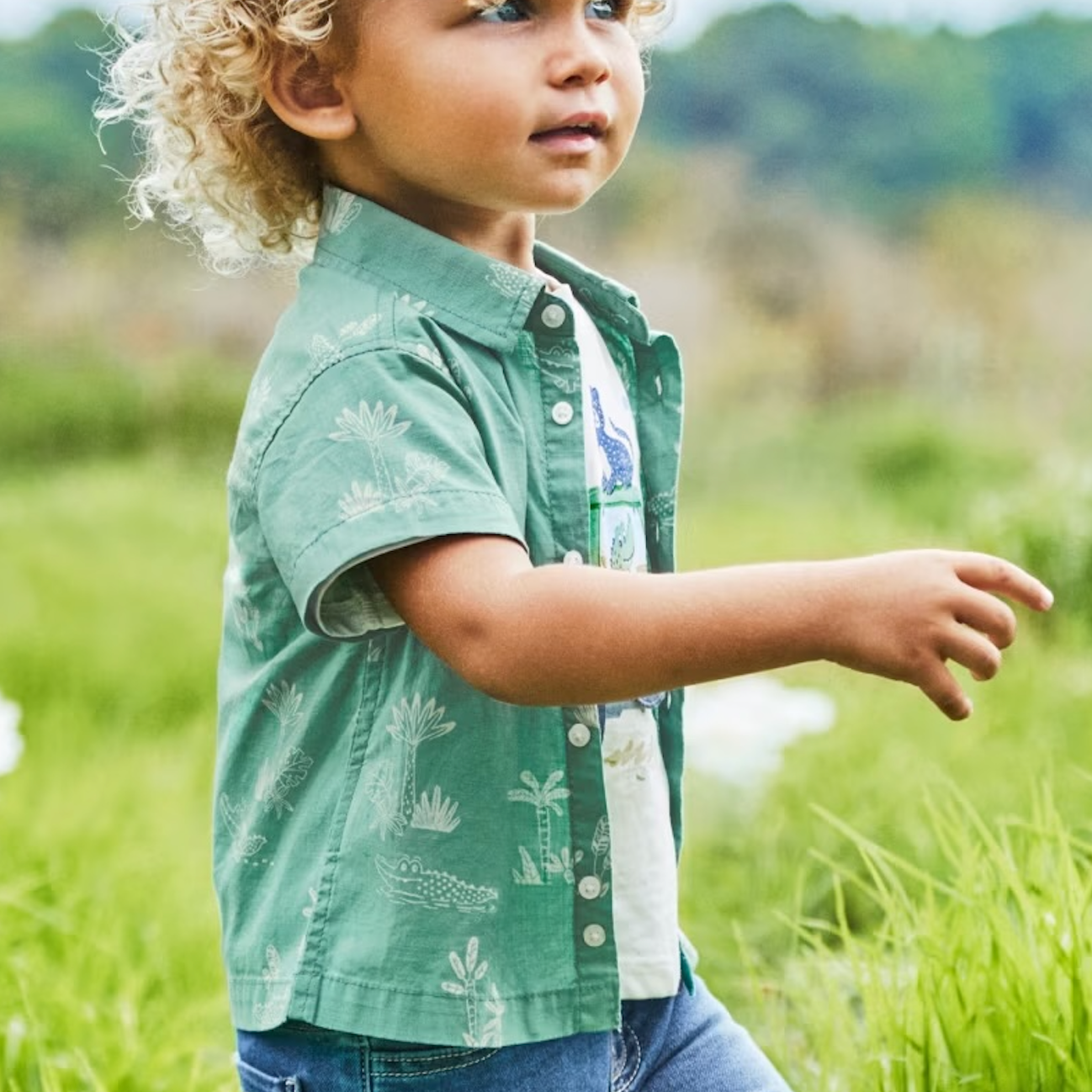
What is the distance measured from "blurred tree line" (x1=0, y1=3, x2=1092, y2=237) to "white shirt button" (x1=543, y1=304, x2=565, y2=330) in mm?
7402

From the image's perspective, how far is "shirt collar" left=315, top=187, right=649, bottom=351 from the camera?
1473 mm

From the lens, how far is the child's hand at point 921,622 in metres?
1.23

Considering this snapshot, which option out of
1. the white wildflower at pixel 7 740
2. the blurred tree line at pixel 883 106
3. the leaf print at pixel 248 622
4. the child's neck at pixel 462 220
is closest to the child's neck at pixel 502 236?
the child's neck at pixel 462 220

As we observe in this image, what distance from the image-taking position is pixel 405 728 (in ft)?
4.76

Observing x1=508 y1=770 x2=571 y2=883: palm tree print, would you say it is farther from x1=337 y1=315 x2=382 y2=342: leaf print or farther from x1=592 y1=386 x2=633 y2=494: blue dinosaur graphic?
x1=337 y1=315 x2=382 y2=342: leaf print

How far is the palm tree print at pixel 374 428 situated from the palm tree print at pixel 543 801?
0.93 ft

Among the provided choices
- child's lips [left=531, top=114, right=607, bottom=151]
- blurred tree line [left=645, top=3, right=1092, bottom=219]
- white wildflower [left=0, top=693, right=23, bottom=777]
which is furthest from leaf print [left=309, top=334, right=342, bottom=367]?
blurred tree line [left=645, top=3, right=1092, bottom=219]

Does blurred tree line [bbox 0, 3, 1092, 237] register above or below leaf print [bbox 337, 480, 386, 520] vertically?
above

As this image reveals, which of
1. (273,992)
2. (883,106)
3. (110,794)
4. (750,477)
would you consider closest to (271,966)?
(273,992)

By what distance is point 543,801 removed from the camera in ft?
4.83

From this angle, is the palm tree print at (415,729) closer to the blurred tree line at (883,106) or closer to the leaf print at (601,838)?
the leaf print at (601,838)

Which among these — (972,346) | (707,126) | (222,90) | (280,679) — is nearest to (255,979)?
(280,679)

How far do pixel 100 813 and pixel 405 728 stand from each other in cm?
199

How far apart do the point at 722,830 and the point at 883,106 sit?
6529 millimetres
